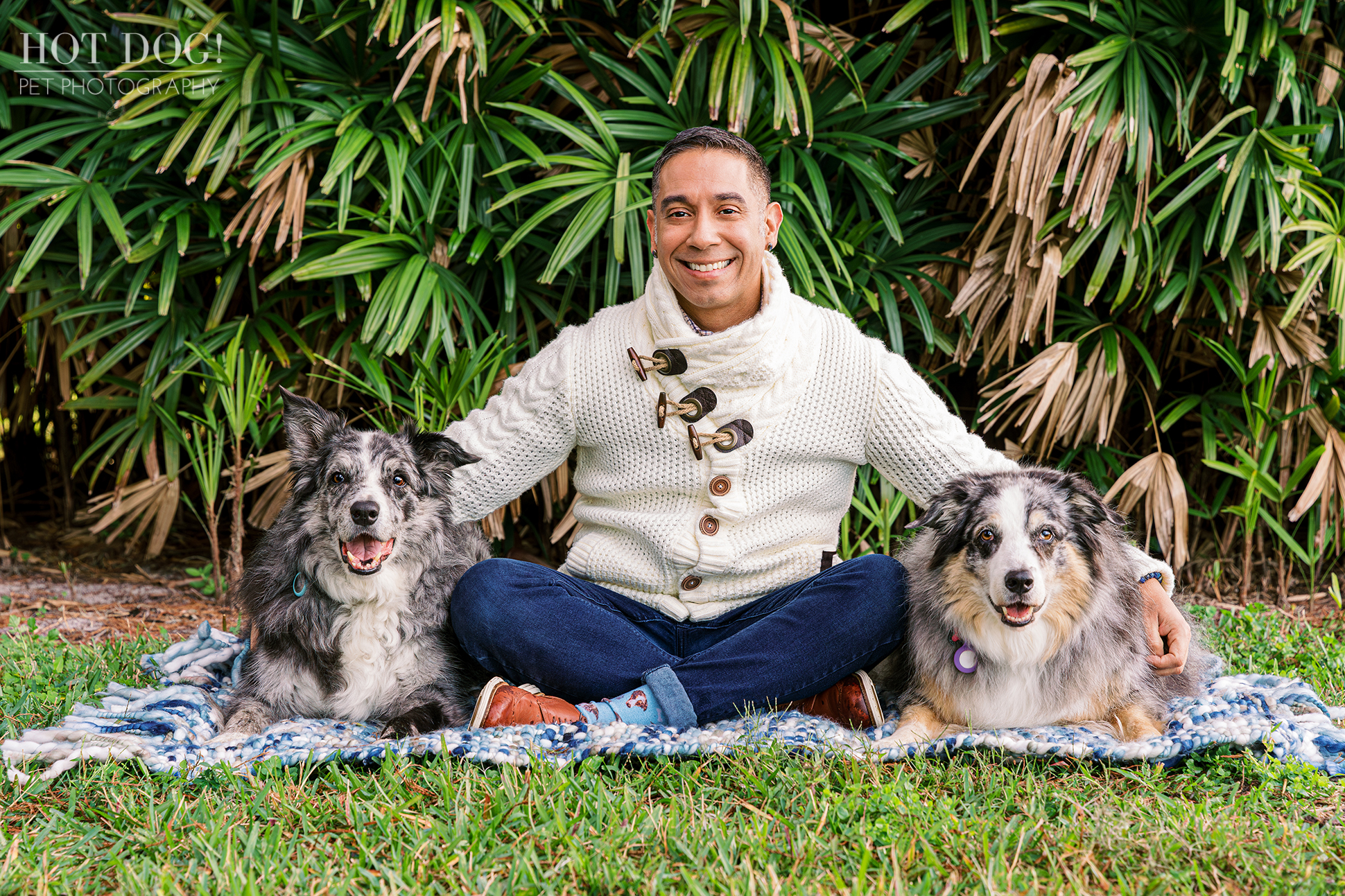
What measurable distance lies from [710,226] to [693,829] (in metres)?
1.44

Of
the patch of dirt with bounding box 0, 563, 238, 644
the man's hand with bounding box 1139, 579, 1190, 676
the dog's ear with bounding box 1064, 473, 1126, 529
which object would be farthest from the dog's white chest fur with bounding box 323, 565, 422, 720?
the man's hand with bounding box 1139, 579, 1190, 676

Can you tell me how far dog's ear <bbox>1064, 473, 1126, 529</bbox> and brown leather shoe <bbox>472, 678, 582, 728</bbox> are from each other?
127cm

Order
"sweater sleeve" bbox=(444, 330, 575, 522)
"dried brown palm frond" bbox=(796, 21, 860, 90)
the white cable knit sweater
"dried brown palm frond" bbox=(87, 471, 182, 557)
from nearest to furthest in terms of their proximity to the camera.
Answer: the white cable knit sweater
"sweater sleeve" bbox=(444, 330, 575, 522)
"dried brown palm frond" bbox=(796, 21, 860, 90)
"dried brown palm frond" bbox=(87, 471, 182, 557)

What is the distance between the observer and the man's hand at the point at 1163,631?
2445mm

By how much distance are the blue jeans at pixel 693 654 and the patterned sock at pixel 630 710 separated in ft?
0.08

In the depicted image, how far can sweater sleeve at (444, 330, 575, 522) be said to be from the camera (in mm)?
2758

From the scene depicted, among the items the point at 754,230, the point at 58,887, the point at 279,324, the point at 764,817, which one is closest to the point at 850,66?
the point at 754,230

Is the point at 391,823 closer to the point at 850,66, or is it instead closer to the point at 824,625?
the point at 824,625

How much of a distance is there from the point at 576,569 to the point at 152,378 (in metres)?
2.12

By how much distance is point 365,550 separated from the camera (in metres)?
2.47

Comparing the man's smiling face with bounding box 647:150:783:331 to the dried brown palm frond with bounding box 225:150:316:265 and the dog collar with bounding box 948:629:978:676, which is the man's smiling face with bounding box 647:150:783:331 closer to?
the dog collar with bounding box 948:629:978:676

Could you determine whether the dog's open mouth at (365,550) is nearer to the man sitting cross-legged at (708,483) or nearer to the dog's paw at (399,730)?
the man sitting cross-legged at (708,483)

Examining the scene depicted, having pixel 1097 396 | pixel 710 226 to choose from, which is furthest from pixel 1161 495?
pixel 710 226

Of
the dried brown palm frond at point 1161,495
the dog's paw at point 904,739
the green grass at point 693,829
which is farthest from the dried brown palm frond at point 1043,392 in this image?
the green grass at point 693,829
